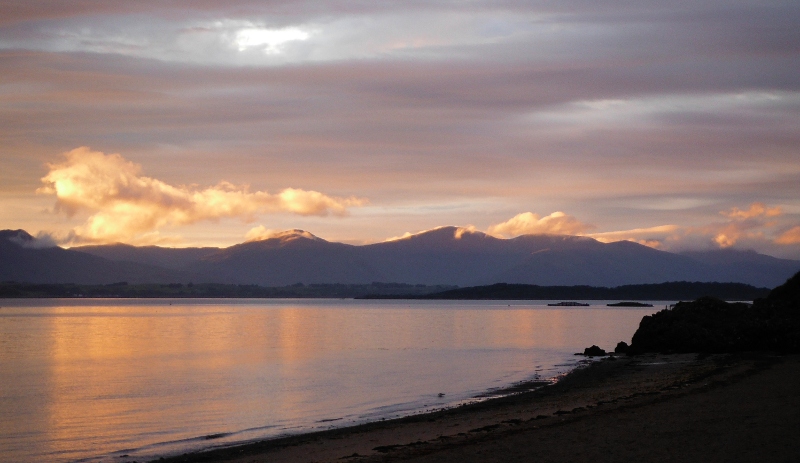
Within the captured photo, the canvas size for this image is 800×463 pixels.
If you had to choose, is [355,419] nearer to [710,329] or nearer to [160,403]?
[160,403]

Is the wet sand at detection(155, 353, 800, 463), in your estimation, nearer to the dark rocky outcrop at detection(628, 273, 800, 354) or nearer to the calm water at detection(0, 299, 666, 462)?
the calm water at detection(0, 299, 666, 462)

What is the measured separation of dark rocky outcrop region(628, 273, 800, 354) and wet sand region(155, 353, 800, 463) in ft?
31.9

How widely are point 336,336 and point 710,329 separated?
39187 millimetres


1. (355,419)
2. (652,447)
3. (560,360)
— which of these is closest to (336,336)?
(560,360)

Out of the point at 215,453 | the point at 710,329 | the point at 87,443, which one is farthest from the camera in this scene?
the point at 710,329

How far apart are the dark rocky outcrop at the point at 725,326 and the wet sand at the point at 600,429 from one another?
31.9 ft

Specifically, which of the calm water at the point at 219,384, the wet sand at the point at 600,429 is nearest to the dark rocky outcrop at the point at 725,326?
the calm water at the point at 219,384

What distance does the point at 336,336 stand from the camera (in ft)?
242

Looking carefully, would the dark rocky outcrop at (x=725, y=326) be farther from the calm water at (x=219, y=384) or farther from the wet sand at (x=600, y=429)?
the wet sand at (x=600, y=429)

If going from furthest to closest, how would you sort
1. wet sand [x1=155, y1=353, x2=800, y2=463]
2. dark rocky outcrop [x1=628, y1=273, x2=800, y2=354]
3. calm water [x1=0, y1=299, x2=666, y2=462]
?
dark rocky outcrop [x1=628, y1=273, x2=800, y2=354], calm water [x1=0, y1=299, x2=666, y2=462], wet sand [x1=155, y1=353, x2=800, y2=463]

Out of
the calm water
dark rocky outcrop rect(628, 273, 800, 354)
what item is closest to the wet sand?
the calm water

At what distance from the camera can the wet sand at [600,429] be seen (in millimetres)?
14484

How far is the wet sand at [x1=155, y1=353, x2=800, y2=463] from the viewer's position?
Answer: 14.5 meters

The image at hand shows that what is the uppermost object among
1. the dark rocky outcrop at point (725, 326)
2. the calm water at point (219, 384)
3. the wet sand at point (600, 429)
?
the dark rocky outcrop at point (725, 326)
